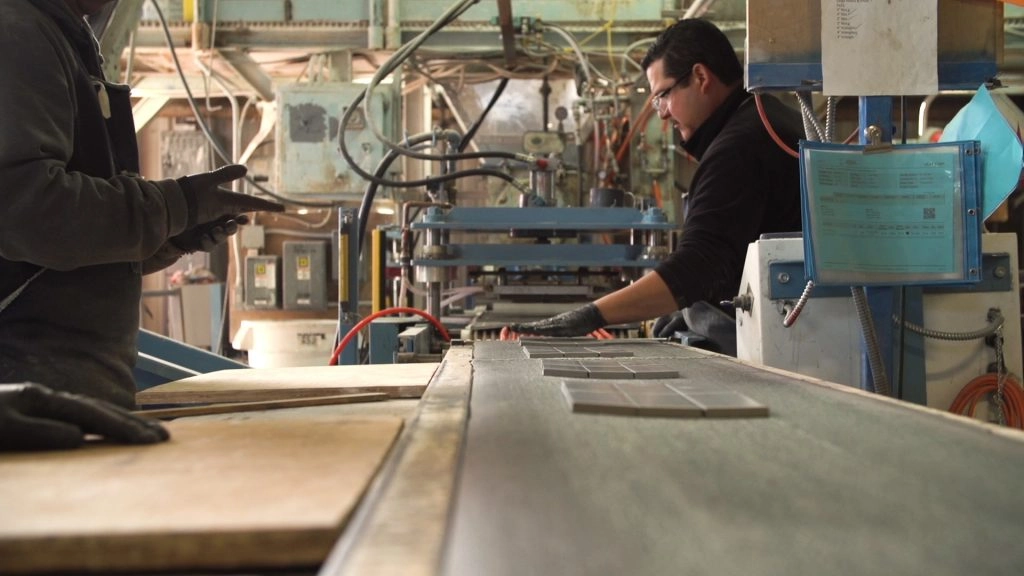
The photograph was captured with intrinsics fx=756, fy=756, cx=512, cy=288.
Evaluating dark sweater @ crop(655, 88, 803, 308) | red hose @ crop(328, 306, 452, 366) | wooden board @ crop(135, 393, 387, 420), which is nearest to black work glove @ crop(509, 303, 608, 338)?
dark sweater @ crop(655, 88, 803, 308)

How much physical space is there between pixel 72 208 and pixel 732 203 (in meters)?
1.34

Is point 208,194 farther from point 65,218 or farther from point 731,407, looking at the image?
point 731,407

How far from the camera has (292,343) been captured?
407 centimetres

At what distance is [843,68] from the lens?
1362 mm

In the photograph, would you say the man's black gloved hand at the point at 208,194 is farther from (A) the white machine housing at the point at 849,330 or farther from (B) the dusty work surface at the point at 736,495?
(A) the white machine housing at the point at 849,330

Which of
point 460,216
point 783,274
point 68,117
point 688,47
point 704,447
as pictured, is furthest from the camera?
point 460,216

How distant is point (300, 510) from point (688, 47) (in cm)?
Answer: 189

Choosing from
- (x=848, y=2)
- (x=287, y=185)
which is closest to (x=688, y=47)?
(x=848, y=2)

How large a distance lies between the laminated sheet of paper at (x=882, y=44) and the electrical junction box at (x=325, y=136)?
2409mm

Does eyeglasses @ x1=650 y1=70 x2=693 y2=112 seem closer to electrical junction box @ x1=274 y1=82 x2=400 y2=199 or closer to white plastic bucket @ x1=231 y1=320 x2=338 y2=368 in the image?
electrical junction box @ x1=274 y1=82 x2=400 y2=199

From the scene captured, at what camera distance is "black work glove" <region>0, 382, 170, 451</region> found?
1.98 feet

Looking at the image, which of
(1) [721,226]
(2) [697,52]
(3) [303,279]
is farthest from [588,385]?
(3) [303,279]

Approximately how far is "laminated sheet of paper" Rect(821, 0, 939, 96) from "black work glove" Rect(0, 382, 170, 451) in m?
1.25

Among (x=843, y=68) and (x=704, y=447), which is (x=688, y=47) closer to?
(x=843, y=68)
